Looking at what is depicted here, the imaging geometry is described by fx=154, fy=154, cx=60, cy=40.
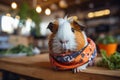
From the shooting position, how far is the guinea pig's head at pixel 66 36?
72 centimetres

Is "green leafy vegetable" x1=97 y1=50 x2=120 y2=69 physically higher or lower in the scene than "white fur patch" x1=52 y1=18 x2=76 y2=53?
lower

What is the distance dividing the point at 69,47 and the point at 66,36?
58mm

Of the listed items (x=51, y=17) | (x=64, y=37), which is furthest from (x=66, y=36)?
(x=51, y=17)

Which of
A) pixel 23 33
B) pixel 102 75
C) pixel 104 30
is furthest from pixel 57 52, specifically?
pixel 104 30

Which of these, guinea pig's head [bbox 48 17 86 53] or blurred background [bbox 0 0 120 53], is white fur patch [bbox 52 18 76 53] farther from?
blurred background [bbox 0 0 120 53]

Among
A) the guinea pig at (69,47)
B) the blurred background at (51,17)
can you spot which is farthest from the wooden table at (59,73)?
the blurred background at (51,17)

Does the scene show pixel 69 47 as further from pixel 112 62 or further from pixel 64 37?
pixel 112 62

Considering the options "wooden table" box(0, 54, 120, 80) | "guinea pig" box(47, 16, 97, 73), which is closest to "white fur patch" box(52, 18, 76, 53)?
"guinea pig" box(47, 16, 97, 73)

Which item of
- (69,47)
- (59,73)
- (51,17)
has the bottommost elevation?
(59,73)

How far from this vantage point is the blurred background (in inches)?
68.4

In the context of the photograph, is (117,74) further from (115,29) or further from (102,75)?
(115,29)

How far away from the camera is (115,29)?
5.26 metres

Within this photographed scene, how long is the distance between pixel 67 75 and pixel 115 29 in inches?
194

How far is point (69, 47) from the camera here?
73 centimetres
